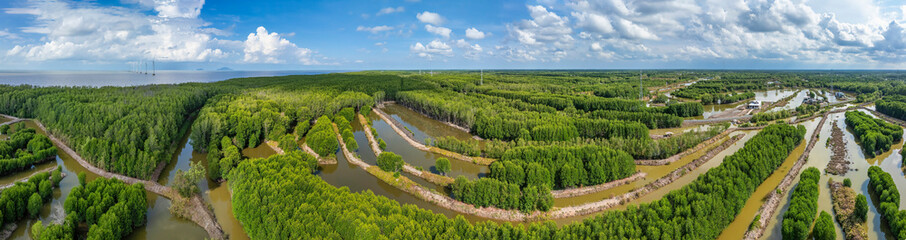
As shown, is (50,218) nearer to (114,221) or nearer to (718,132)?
(114,221)

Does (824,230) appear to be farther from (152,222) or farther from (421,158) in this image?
(152,222)

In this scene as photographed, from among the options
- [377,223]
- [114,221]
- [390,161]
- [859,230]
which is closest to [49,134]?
[114,221]

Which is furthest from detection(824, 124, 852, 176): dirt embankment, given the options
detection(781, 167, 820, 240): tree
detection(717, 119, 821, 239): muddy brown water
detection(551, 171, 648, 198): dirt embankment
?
detection(551, 171, 648, 198): dirt embankment

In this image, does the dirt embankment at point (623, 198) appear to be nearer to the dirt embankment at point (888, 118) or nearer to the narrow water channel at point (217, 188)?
the narrow water channel at point (217, 188)

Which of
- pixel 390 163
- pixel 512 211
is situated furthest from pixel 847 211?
pixel 390 163

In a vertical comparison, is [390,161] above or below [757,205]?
above
